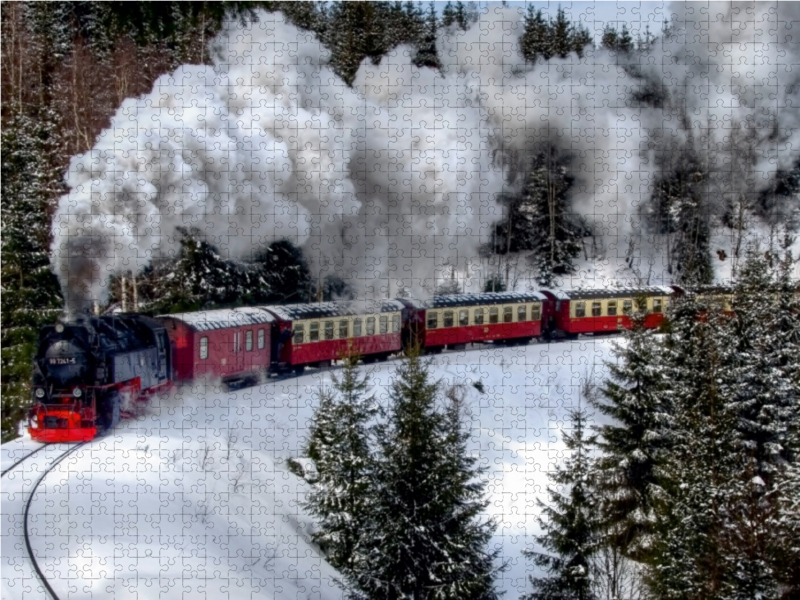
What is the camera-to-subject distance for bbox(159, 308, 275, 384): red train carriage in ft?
50.3

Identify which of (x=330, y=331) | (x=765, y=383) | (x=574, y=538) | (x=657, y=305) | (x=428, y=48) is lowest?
(x=574, y=538)

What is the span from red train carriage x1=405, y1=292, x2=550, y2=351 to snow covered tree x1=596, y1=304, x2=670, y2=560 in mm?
7882

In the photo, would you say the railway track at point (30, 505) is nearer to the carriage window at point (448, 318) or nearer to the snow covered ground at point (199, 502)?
the snow covered ground at point (199, 502)

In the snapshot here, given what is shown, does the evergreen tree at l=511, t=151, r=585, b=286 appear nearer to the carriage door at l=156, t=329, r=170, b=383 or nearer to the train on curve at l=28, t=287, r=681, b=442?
the train on curve at l=28, t=287, r=681, b=442

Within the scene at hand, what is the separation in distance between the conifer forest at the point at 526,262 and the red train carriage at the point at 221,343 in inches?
61.4

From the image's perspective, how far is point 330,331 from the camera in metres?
18.9

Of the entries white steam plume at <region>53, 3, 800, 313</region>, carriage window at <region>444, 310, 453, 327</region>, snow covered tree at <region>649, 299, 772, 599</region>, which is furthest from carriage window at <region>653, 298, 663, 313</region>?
snow covered tree at <region>649, 299, 772, 599</region>

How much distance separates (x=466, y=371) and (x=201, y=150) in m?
9.27

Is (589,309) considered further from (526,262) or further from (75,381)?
(75,381)

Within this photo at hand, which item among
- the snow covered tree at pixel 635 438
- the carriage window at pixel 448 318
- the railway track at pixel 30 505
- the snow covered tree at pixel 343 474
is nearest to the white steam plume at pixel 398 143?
the carriage window at pixel 448 318

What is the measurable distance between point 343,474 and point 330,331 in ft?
28.3

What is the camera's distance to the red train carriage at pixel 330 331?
1788cm

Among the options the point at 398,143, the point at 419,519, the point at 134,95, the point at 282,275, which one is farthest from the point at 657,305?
the point at 134,95

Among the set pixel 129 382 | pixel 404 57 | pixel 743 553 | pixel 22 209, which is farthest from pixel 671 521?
pixel 404 57
